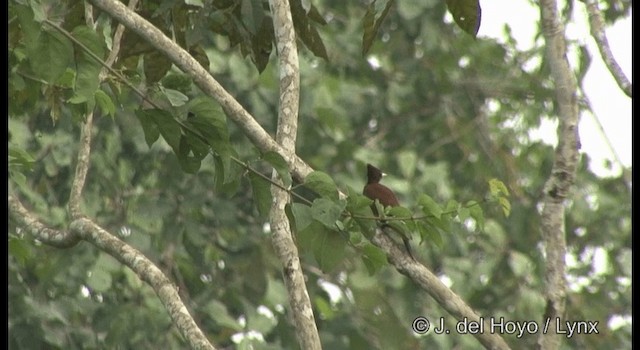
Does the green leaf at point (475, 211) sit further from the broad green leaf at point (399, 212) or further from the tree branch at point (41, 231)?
the tree branch at point (41, 231)

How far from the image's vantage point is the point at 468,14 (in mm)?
3348

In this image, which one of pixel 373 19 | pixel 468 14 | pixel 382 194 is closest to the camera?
pixel 468 14

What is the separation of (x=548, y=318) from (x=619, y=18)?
3.19 m

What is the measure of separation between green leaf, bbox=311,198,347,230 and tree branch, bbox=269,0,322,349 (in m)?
0.15

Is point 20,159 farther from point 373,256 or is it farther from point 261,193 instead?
point 373,256

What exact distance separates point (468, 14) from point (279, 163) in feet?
1.99

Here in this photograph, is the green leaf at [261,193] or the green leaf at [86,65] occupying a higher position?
the green leaf at [261,193]

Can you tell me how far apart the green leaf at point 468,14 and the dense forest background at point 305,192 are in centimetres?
50

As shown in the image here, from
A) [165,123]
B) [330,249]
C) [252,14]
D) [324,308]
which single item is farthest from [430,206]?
[324,308]

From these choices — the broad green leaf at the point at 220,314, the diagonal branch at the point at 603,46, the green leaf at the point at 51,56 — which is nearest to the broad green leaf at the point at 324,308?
the broad green leaf at the point at 220,314

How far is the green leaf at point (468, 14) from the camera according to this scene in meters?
3.35

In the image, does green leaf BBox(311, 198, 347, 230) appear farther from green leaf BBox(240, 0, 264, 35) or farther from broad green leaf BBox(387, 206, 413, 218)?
green leaf BBox(240, 0, 264, 35)

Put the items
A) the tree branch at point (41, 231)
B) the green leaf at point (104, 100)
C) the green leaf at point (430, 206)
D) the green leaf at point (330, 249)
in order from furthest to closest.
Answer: the tree branch at point (41, 231) < the green leaf at point (104, 100) < the green leaf at point (430, 206) < the green leaf at point (330, 249)

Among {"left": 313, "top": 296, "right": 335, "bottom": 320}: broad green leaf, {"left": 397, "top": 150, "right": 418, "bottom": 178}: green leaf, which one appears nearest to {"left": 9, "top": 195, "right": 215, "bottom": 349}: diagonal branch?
{"left": 313, "top": 296, "right": 335, "bottom": 320}: broad green leaf
